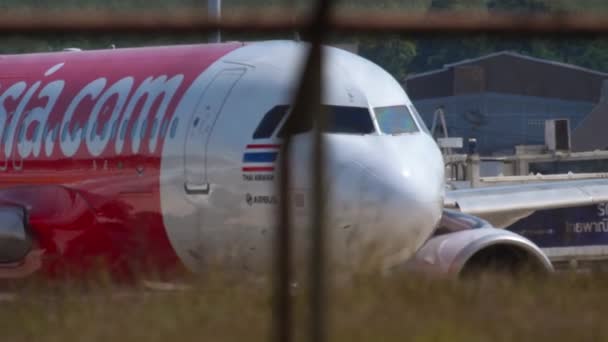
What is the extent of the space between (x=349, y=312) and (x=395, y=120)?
23.5 feet

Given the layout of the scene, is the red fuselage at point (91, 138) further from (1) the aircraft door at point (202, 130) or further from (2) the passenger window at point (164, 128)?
(1) the aircraft door at point (202, 130)

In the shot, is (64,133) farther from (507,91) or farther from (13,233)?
(507,91)

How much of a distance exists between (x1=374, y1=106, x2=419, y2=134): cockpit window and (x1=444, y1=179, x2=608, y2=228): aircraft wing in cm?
456

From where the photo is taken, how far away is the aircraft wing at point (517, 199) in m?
15.2

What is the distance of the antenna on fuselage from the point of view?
2.76 meters

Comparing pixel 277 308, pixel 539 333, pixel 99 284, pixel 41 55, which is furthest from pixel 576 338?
pixel 41 55

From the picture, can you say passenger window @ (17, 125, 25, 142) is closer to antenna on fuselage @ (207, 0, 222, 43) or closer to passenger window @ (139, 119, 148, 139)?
passenger window @ (139, 119, 148, 139)

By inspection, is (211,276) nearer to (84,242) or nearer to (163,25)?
(163,25)

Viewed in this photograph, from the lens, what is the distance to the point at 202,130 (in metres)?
9.77

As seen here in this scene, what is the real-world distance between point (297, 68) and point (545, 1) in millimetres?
709


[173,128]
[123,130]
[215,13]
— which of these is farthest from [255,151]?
[215,13]

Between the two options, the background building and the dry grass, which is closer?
the dry grass

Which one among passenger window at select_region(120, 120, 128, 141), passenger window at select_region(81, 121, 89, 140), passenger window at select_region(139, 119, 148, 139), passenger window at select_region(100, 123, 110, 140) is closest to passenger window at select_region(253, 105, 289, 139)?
passenger window at select_region(139, 119, 148, 139)

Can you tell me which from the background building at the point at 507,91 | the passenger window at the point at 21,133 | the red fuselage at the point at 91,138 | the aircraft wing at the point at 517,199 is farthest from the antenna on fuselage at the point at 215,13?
the aircraft wing at the point at 517,199
